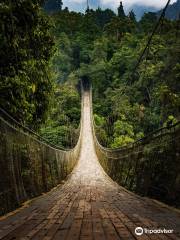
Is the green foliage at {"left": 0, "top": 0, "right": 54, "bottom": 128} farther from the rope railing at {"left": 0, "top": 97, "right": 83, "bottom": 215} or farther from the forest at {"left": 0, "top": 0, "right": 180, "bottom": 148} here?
the rope railing at {"left": 0, "top": 97, "right": 83, "bottom": 215}

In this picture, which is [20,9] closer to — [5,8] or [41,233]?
[5,8]

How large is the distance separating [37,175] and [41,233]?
15.9ft

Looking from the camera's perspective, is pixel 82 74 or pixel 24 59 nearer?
pixel 24 59

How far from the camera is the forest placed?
325 inches

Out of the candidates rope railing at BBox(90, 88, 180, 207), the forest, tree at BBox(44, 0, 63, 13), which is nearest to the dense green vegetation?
the forest

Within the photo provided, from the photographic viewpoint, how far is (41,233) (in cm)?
370

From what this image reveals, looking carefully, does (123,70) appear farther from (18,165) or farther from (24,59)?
(18,165)

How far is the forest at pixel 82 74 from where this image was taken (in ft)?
27.1

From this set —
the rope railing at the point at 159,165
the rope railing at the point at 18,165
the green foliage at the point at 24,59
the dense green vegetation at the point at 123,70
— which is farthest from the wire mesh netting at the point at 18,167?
the dense green vegetation at the point at 123,70

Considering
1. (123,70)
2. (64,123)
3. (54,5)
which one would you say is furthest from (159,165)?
(54,5)

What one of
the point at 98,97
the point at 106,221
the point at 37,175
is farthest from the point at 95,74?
the point at 106,221

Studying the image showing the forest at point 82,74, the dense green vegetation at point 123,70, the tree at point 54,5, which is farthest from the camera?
the tree at point 54,5

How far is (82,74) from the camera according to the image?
71750 mm

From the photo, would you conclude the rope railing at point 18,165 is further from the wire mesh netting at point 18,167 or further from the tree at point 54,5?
the tree at point 54,5
